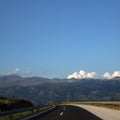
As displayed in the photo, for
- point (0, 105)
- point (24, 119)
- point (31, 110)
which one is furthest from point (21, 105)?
point (24, 119)

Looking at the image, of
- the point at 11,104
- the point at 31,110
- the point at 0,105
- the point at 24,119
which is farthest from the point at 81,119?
the point at 11,104

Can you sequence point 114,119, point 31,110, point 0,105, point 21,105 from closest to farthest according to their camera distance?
point 114,119 < point 31,110 < point 0,105 < point 21,105

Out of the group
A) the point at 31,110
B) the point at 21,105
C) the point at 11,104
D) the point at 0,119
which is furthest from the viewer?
the point at 21,105

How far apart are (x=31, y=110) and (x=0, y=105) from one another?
7.66 meters

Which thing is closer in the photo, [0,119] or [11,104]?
[0,119]

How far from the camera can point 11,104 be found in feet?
218

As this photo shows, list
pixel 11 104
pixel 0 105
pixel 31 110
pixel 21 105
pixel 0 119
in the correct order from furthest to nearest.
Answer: pixel 21 105, pixel 11 104, pixel 0 105, pixel 31 110, pixel 0 119

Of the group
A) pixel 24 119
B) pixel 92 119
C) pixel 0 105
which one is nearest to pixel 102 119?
pixel 92 119

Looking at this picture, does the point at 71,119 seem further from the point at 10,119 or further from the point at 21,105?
the point at 21,105

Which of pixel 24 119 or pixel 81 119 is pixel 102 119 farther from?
pixel 24 119

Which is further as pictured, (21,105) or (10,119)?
(21,105)

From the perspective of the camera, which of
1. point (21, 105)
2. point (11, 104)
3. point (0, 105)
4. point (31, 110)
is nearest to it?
point (31, 110)

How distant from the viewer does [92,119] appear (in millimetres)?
34844

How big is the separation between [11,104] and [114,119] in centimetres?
3489
